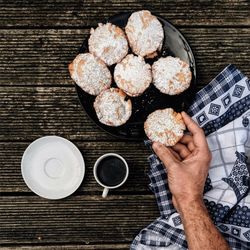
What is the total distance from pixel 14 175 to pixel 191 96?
0.57 m

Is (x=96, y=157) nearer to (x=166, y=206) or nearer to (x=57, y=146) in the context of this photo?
(x=57, y=146)

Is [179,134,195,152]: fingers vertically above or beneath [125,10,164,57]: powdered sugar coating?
beneath

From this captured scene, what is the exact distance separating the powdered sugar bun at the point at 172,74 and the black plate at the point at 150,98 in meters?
0.03

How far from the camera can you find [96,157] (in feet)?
4.37

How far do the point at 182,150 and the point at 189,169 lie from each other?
81 millimetres

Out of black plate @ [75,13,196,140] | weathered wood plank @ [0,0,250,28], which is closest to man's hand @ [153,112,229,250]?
black plate @ [75,13,196,140]

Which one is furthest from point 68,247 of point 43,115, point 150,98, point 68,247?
point 150,98

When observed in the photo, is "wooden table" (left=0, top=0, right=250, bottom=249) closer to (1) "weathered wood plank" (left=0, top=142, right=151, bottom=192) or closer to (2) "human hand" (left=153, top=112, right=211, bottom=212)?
(1) "weathered wood plank" (left=0, top=142, right=151, bottom=192)

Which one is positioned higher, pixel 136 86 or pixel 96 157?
pixel 136 86

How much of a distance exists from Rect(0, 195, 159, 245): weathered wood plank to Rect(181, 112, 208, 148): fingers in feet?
0.87

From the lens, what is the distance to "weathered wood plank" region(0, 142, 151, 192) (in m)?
1.33

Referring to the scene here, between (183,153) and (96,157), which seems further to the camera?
(96,157)

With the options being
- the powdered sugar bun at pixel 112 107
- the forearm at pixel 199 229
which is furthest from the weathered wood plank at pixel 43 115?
the forearm at pixel 199 229

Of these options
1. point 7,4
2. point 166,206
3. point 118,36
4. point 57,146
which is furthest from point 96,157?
point 7,4
